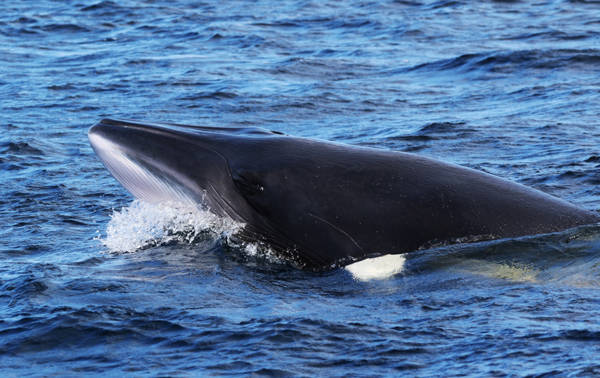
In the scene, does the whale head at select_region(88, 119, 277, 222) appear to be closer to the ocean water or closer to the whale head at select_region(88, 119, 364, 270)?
the whale head at select_region(88, 119, 364, 270)

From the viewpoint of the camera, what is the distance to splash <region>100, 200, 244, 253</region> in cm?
1027

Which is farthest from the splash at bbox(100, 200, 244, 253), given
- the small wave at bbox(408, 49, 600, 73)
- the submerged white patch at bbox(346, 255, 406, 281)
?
the small wave at bbox(408, 49, 600, 73)

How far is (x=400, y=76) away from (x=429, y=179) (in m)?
13.8

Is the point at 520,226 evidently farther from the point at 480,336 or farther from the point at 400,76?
the point at 400,76

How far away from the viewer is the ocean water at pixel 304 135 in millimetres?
7855

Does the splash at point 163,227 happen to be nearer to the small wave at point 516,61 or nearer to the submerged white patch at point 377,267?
the submerged white patch at point 377,267

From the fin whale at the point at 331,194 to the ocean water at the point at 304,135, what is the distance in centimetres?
18

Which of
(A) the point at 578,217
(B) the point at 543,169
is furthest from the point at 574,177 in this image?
(A) the point at 578,217

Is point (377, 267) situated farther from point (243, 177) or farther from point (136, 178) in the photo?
point (136, 178)

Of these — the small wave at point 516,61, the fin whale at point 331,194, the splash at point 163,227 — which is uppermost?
the fin whale at point 331,194

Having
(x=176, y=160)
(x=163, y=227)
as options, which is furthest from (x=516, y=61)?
(x=176, y=160)

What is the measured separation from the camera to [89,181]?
51.3 feet

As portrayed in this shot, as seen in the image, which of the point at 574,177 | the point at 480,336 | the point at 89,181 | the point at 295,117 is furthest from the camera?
the point at 295,117

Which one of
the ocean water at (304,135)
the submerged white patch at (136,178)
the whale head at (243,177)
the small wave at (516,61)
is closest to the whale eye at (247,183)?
the whale head at (243,177)
